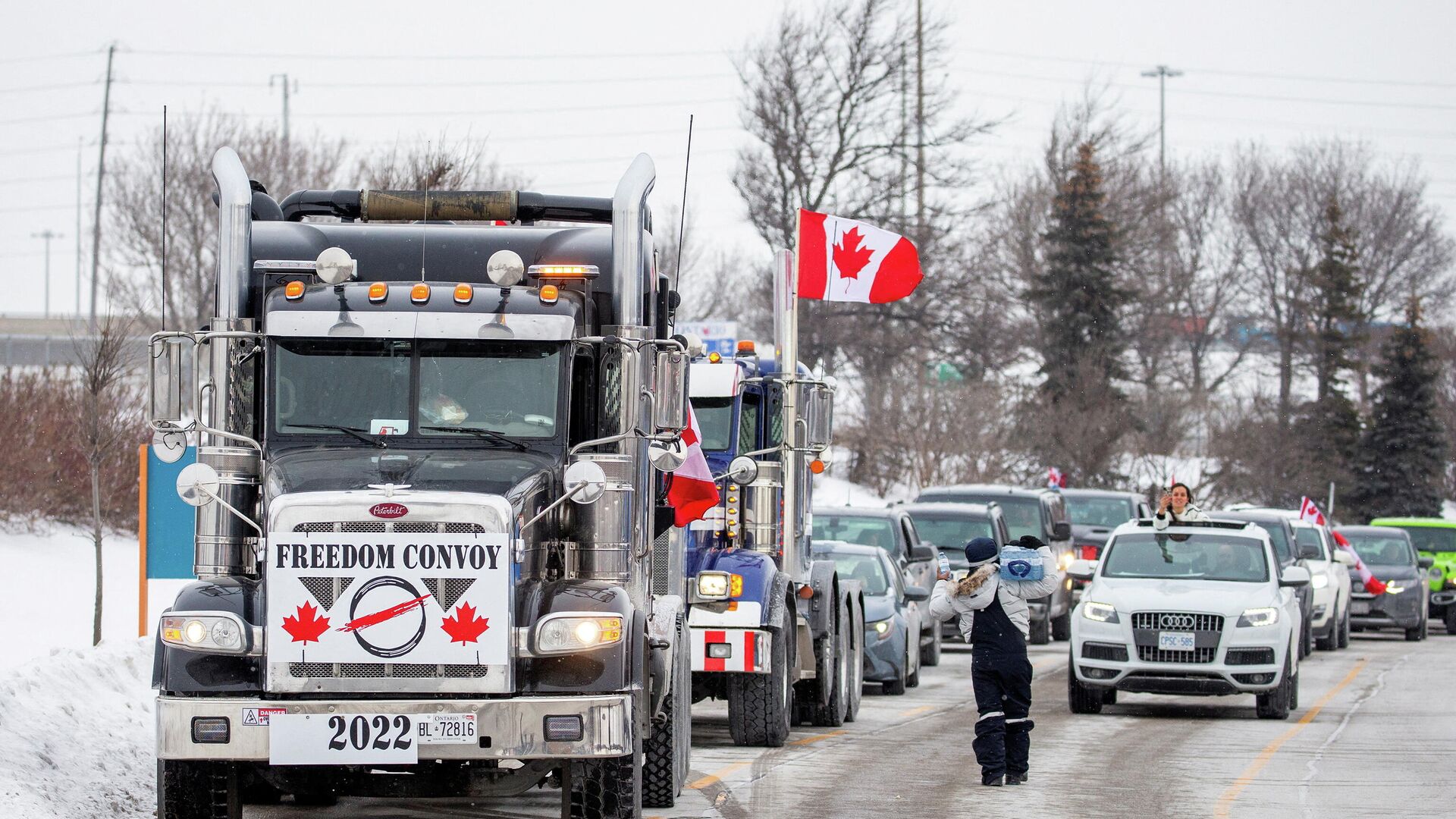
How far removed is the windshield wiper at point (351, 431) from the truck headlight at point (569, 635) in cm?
148

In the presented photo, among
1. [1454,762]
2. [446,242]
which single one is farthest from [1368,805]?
[446,242]

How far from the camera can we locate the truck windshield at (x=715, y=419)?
619 inches

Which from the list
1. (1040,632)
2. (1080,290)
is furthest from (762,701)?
(1080,290)

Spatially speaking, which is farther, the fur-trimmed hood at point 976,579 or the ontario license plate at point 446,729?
the fur-trimmed hood at point 976,579

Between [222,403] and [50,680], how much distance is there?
3873 millimetres

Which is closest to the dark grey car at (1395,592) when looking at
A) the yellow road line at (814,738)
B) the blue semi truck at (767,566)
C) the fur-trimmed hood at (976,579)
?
the blue semi truck at (767,566)

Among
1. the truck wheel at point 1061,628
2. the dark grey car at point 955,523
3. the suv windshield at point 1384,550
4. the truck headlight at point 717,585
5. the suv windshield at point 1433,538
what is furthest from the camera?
the suv windshield at point 1433,538

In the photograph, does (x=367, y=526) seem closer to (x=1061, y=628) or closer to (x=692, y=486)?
(x=692, y=486)

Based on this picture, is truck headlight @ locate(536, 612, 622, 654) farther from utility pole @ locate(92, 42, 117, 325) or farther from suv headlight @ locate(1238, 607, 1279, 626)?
utility pole @ locate(92, 42, 117, 325)

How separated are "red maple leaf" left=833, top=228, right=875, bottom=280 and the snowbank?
29.0 feet

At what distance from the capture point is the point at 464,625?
8.78 metres

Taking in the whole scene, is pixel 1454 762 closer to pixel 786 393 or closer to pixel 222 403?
pixel 786 393

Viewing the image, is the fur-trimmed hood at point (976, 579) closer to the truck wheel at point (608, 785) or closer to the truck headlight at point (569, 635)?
the truck wheel at point (608, 785)

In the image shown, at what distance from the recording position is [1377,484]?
67.4 m
